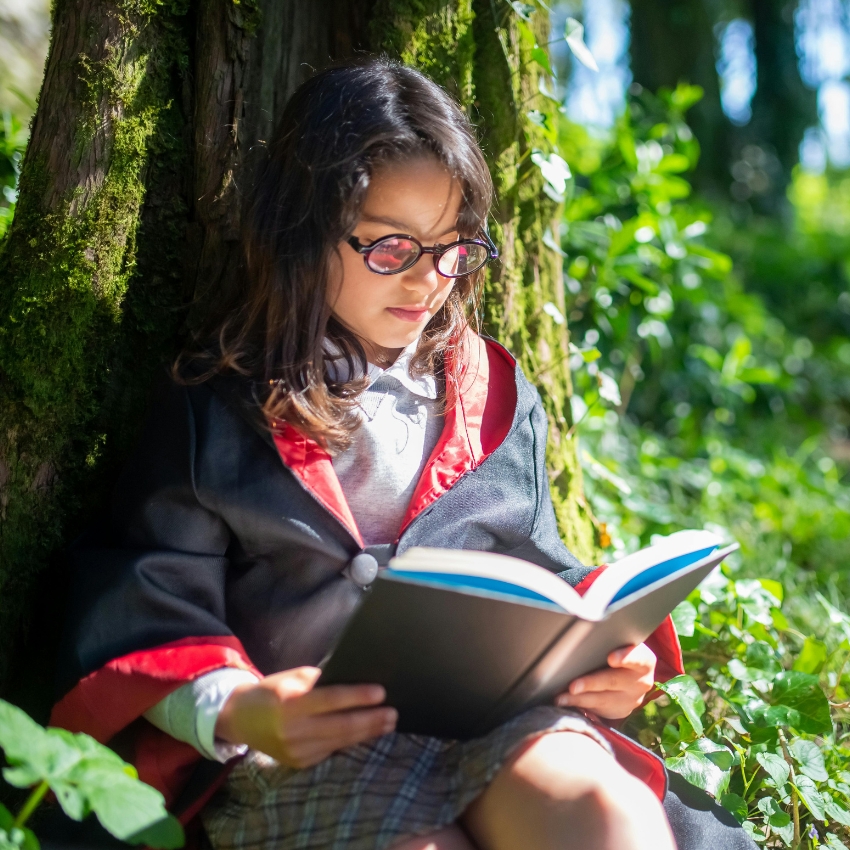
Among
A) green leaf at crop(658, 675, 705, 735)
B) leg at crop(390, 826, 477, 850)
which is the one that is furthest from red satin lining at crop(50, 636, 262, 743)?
green leaf at crop(658, 675, 705, 735)

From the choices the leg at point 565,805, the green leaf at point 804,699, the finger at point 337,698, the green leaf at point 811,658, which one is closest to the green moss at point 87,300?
the finger at point 337,698

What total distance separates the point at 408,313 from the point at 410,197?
20cm

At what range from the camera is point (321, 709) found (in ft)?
3.88

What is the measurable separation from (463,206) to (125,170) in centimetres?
66

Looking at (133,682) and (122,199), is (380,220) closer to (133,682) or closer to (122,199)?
(122,199)

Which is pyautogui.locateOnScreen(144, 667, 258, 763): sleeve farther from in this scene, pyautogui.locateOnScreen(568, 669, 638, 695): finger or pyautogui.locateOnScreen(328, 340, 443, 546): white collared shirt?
pyautogui.locateOnScreen(568, 669, 638, 695): finger

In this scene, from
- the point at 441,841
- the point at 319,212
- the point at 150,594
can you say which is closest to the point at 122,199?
the point at 319,212

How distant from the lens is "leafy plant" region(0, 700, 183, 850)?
1.04 metres

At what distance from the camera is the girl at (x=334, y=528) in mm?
1238

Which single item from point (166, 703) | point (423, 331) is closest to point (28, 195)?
point (423, 331)

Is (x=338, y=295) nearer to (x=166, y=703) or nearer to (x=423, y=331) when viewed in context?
(x=423, y=331)

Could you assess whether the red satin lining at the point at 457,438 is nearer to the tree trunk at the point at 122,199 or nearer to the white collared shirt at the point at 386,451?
the white collared shirt at the point at 386,451

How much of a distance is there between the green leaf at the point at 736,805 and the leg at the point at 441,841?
0.64m

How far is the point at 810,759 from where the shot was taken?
1.70m
